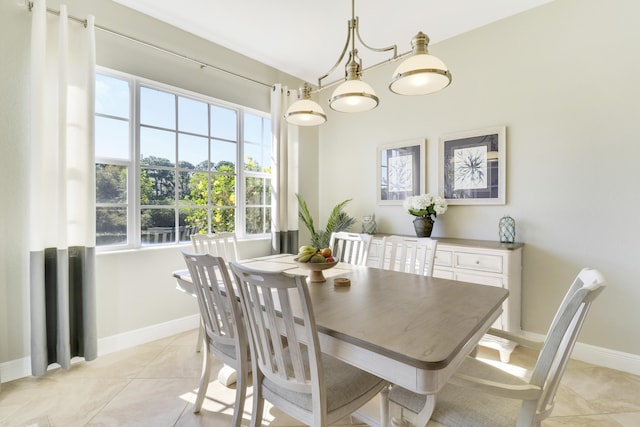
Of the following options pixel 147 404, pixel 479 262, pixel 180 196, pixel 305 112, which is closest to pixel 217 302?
pixel 147 404

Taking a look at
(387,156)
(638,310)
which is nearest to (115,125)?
(387,156)

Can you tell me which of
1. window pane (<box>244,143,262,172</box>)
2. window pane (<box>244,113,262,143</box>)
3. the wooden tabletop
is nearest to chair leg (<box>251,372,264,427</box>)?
the wooden tabletop

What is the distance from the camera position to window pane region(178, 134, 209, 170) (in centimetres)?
303

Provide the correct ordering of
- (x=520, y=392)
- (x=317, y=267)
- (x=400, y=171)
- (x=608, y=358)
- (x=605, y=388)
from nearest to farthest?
(x=520, y=392) → (x=317, y=267) → (x=605, y=388) → (x=608, y=358) → (x=400, y=171)

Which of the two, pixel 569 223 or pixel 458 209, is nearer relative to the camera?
pixel 569 223

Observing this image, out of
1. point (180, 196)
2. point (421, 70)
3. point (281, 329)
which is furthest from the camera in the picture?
point (180, 196)

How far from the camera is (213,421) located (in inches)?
68.2

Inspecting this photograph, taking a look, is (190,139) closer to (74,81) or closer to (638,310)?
(74,81)

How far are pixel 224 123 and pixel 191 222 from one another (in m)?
1.16

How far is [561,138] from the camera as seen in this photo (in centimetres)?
252

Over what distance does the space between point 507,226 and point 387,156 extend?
1492 millimetres

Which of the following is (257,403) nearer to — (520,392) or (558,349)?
(520,392)

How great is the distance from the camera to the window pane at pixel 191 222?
3047mm

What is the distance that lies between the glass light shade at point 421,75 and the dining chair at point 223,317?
126 centimetres
